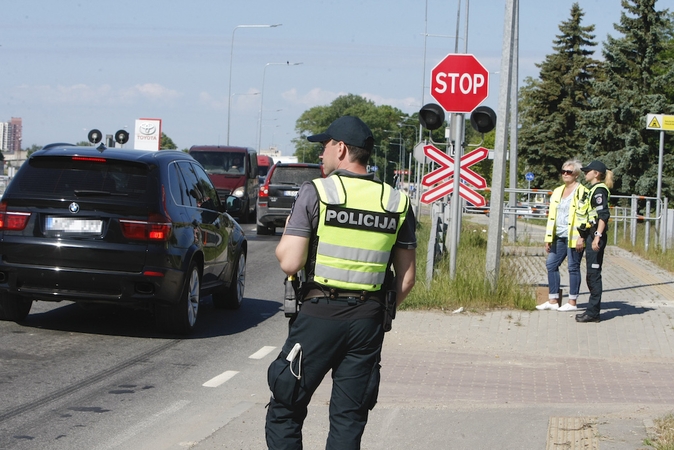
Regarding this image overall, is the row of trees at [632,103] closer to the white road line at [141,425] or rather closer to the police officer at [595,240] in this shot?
the police officer at [595,240]

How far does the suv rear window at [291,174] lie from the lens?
86.1ft

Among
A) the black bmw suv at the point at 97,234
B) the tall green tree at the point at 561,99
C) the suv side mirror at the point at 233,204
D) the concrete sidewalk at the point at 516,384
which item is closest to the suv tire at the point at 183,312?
the black bmw suv at the point at 97,234

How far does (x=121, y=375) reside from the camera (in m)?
7.80

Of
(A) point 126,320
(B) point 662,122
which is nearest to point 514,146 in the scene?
(B) point 662,122

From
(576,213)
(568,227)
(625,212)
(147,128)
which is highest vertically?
(147,128)

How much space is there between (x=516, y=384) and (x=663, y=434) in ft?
7.55

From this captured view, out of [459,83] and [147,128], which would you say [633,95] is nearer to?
[147,128]

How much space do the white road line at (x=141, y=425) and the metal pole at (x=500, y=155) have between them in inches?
256

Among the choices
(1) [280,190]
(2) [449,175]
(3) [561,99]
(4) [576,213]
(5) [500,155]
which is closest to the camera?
(4) [576,213]

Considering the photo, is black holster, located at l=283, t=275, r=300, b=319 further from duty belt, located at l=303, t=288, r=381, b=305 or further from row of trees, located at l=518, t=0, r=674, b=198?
row of trees, located at l=518, t=0, r=674, b=198

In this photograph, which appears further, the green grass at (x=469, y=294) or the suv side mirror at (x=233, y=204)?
the green grass at (x=469, y=294)

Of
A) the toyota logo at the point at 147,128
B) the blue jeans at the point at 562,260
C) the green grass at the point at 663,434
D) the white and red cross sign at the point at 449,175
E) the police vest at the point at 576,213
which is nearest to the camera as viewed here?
the green grass at the point at 663,434

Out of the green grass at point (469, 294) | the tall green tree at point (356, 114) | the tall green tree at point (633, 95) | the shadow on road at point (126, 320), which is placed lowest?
the shadow on road at point (126, 320)

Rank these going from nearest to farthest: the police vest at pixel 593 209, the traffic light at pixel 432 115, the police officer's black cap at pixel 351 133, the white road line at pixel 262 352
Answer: the police officer's black cap at pixel 351 133 < the white road line at pixel 262 352 < the police vest at pixel 593 209 < the traffic light at pixel 432 115
